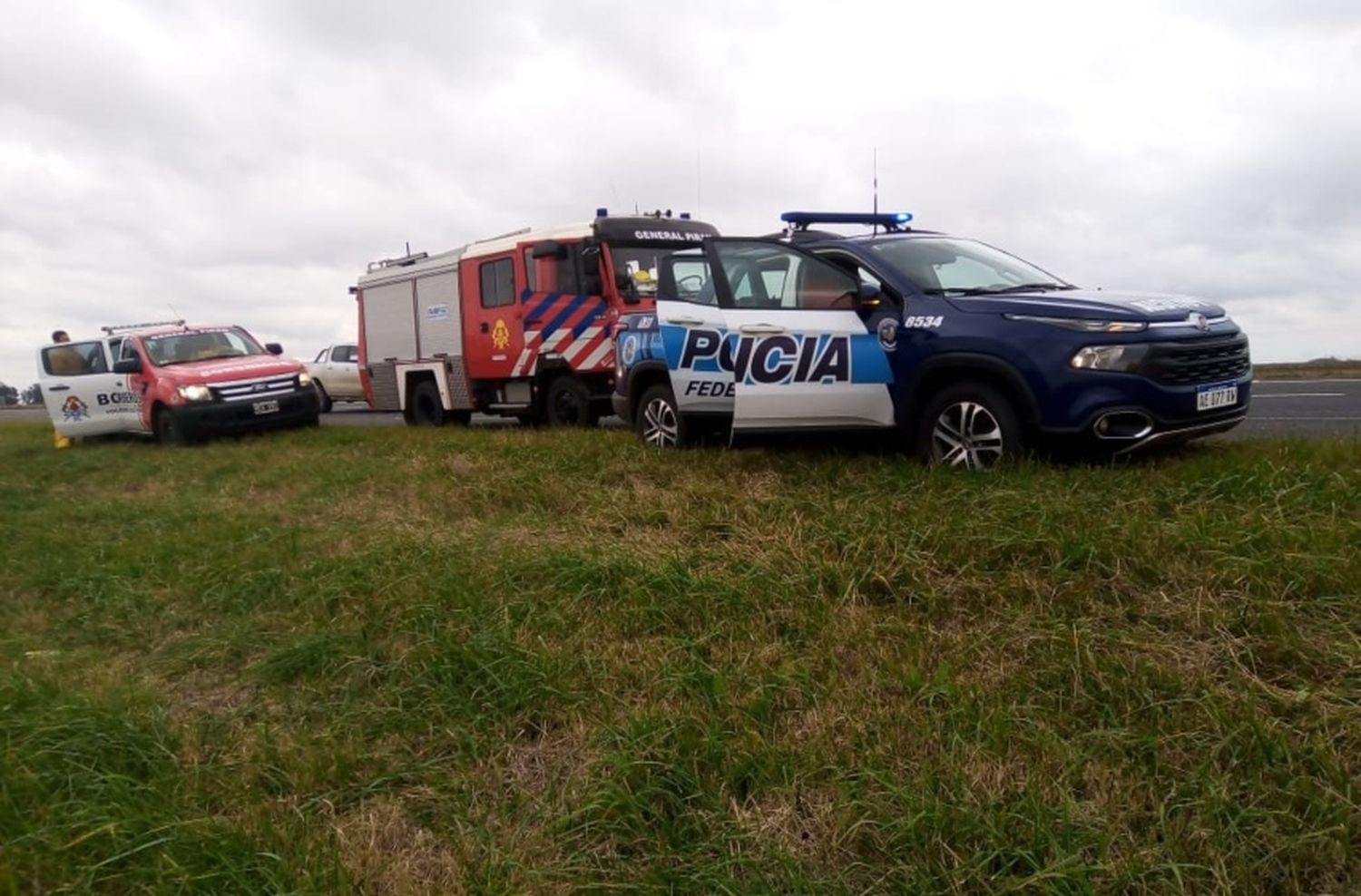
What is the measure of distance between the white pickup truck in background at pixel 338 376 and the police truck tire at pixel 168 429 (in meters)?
10.7

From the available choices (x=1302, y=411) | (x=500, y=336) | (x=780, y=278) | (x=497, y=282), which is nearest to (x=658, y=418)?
(x=780, y=278)

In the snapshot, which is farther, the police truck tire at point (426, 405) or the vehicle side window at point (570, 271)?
the police truck tire at point (426, 405)

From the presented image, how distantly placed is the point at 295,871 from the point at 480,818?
0.55 meters

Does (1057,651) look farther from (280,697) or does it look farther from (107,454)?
(107,454)

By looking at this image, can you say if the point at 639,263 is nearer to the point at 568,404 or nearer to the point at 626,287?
the point at 626,287

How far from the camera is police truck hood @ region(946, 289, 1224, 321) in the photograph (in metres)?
5.68

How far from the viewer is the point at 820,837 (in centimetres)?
300

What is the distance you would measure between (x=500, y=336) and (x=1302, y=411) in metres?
9.30

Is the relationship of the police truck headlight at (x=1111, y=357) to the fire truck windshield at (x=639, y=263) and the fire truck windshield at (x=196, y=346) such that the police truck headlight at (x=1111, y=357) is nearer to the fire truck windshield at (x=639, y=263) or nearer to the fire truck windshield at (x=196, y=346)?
the fire truck windshield at (x=639, y=263)

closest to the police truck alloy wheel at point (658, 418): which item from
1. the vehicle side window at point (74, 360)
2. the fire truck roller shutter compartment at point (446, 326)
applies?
the fire truck roller shutter compartment at point (446, 326)

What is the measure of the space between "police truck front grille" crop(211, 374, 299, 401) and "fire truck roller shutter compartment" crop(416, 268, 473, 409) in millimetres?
2019

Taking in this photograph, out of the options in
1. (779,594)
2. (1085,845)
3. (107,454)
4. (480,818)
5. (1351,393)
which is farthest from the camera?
(1351,393)

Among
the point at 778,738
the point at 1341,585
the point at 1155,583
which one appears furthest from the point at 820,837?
the point at 1341,585

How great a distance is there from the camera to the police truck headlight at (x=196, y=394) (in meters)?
12.5
